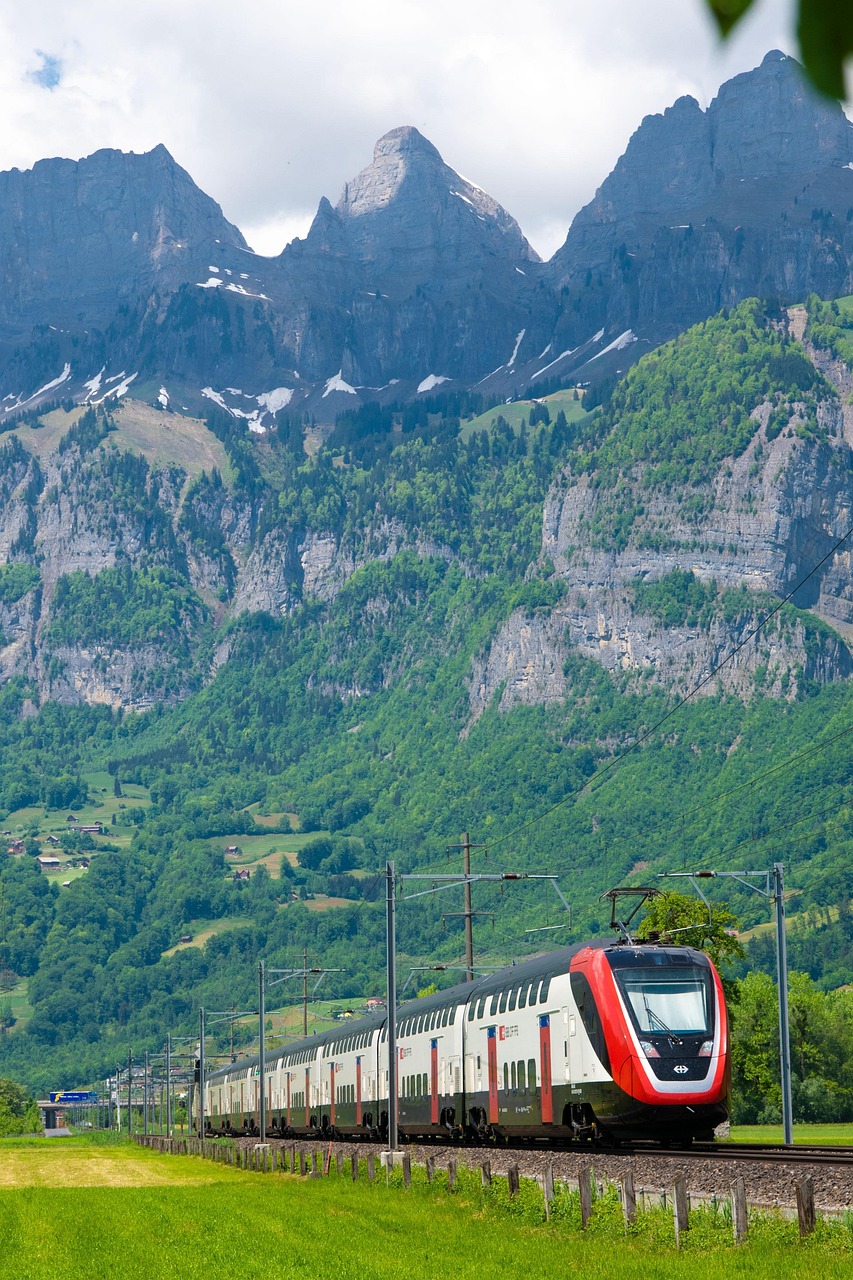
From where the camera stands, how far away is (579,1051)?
50.3 meters

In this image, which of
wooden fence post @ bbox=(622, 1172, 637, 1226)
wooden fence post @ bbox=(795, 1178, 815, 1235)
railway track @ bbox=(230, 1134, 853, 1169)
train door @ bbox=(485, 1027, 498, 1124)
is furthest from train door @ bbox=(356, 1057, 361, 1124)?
wooden fence post @ bbox=(795, 1178, 815, 1235)

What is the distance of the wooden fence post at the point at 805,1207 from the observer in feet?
95.0

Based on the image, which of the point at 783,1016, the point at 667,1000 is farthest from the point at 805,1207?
the point at 783,1016

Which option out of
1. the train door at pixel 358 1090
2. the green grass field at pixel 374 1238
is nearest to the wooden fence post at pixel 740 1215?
the green grass field at pixel 374 1238

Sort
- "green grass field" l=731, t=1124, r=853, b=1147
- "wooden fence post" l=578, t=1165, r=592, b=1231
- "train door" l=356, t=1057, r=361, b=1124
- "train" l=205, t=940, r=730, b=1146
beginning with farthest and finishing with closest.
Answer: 1. "train door" l=356, t=1057, r=361, b=1124
2. "green grass field" l=731, t=1124, r=853, b=1147
3. "train" l=205, t=940, r=730, b=1146
4. "wooden fence post" l=578, t=1165, r=592, b=1231

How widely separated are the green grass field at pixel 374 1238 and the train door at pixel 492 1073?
537cm

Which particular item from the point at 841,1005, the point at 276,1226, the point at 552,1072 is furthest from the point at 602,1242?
the point at 841,1005

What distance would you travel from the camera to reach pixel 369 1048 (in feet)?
279

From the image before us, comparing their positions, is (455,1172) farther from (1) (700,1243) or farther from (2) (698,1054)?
(1) (700,1243)

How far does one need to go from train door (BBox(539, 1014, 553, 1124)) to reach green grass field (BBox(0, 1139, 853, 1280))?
4204 mm

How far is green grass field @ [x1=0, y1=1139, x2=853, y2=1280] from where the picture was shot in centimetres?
2908

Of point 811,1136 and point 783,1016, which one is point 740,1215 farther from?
point 811,1136

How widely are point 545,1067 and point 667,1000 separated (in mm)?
5868

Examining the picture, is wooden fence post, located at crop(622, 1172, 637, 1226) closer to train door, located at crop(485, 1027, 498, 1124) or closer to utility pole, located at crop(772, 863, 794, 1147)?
train door, located at crop(485, 1027, 498, 1124)
